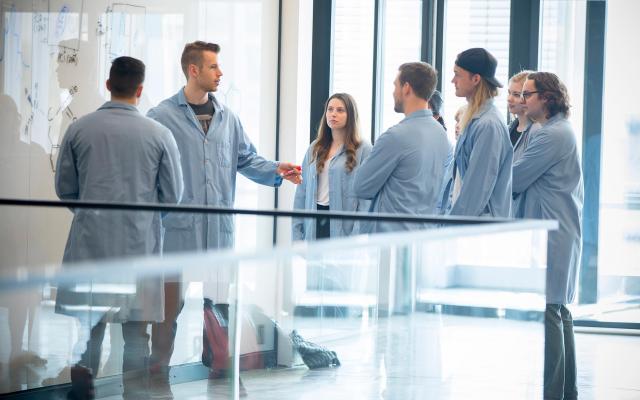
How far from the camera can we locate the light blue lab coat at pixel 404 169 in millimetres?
4121

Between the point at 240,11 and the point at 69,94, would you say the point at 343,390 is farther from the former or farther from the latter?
the point at 240,11

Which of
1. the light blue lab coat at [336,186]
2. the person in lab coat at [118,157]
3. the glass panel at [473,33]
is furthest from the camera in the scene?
the glass panel at [473,33]

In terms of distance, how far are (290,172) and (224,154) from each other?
1.22 feet

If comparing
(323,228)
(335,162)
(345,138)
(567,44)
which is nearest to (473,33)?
(567,44)

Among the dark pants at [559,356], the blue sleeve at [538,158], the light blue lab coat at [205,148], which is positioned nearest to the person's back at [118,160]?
the light blue lab coat at [205,148]

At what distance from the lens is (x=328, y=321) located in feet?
8.36

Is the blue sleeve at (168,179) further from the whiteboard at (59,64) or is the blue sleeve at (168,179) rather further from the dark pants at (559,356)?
the dark pants at (559,356)

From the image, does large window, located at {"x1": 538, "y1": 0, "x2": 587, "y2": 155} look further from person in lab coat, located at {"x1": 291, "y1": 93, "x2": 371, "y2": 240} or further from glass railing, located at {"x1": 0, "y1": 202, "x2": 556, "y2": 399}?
glass railing, located at {"x1": 0, "y1": 202, "x2": 556, "y2": 399}

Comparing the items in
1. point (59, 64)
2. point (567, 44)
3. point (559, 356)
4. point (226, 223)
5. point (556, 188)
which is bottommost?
point (559, 356)

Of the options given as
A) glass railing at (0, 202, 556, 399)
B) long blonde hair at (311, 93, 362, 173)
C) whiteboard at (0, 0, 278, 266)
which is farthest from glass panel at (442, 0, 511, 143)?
glass railing at (0, 202, 556, 399)

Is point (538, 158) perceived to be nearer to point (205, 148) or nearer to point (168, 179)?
point (205, 148)

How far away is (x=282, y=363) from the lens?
267cm

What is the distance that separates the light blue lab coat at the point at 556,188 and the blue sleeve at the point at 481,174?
24 centimetres

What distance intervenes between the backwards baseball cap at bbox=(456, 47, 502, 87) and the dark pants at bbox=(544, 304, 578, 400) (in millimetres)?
935
